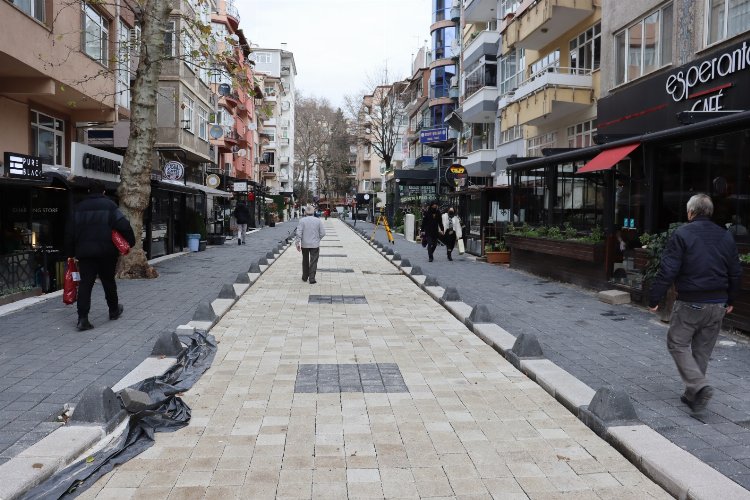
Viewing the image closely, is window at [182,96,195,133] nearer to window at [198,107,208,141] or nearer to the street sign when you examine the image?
window at [198,107,208,141]

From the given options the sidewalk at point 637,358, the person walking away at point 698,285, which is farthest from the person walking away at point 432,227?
the person walking away at point 698,285

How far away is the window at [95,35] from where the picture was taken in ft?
53.1

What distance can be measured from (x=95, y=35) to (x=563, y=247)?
41.3 feet

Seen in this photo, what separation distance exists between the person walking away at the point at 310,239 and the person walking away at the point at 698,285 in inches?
389

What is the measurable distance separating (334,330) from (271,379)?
8.80 feet

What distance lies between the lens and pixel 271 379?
20.9ft

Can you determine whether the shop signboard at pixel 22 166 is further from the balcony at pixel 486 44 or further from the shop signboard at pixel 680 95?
the balcony at pixel 486 44

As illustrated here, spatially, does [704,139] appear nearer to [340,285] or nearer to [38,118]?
[340,285]

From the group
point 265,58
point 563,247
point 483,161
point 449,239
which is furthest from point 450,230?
point 265,58

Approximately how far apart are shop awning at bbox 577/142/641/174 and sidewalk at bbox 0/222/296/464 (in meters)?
7.61

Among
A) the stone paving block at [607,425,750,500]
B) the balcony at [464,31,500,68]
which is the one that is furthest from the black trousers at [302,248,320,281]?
the balcony at [464,31,500,68]

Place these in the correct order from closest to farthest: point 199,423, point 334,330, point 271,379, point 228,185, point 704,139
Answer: point 199,423 → point 271,379 → point 334,330 → point 704,139 → point 228,185

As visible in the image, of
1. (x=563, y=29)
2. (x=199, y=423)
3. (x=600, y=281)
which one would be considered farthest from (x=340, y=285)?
(x=563, y=29)

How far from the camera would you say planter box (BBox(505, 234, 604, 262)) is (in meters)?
13.1
